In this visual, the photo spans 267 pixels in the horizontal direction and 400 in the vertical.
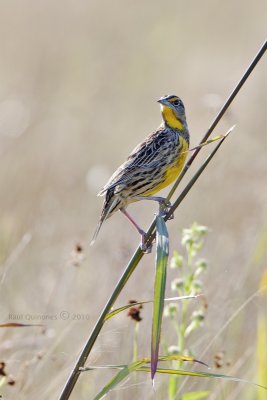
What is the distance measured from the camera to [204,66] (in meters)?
9.98

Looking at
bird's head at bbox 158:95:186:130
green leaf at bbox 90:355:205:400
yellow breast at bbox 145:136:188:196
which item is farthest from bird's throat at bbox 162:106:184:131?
green leaf at bbox 90:355:205:400

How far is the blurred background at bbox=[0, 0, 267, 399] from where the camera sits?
4.19 meters

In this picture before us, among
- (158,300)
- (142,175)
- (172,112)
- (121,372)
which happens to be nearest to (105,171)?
(172,112)

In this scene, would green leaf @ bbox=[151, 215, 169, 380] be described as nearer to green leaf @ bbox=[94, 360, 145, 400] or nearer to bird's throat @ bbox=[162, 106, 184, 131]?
green leaf @ bbox=[94, 360, 145, 400]

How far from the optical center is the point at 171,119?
16.1 feet

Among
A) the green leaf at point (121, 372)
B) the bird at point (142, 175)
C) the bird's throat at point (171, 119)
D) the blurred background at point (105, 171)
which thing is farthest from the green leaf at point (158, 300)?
the bird's throat at point (171, 119)

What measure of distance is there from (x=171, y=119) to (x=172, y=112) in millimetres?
51

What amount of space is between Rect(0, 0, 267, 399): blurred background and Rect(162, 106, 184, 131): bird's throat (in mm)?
181

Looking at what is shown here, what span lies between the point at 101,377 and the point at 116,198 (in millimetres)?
749

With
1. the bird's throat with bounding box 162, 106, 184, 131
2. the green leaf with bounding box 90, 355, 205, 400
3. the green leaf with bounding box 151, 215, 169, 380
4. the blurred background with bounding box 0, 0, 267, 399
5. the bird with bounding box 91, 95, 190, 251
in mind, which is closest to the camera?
the green leaf with bounding box 151, 215, 169, 380

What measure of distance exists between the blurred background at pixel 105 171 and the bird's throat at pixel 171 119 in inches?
7.1

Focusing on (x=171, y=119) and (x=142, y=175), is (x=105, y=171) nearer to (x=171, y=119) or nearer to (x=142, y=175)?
(x=171, y=119)

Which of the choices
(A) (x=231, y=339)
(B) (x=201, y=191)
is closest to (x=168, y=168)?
(A) (x=231, y=339)

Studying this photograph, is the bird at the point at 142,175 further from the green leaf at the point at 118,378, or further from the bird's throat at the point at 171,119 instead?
the green leaf at the point at 118,378
